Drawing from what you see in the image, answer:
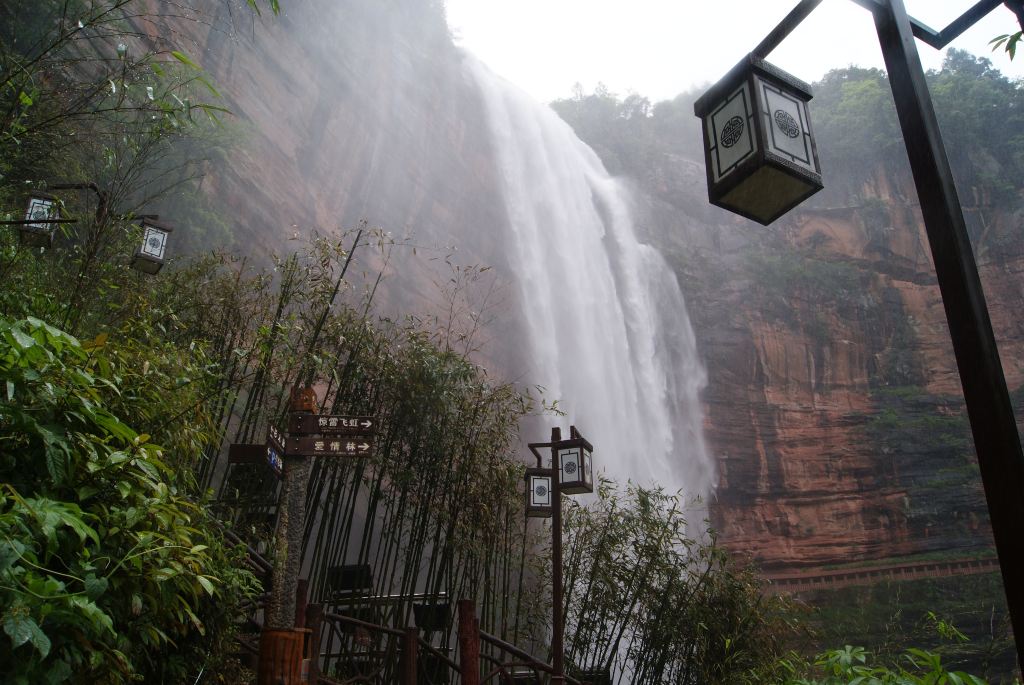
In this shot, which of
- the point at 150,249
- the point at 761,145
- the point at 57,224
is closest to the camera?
the point at 761,145

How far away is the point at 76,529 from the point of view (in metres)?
1.90

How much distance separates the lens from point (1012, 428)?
1.61m

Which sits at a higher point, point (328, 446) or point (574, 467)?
point (574, 467)

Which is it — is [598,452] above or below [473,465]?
above

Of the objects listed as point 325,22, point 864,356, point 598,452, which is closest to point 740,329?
point 864,356

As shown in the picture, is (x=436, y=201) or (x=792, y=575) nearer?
(x=436, y=201)

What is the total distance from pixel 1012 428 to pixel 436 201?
14.3m

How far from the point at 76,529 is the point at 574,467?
13.3ft

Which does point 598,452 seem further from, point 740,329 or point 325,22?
point 325,22

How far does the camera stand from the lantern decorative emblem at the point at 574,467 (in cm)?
553

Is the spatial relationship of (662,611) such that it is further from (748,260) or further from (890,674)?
(748,260)

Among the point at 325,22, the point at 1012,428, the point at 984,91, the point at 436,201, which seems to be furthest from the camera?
the point at 984,91

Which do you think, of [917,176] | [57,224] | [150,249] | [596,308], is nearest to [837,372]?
[596,308]

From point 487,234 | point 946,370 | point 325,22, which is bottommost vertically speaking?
point 946,370
